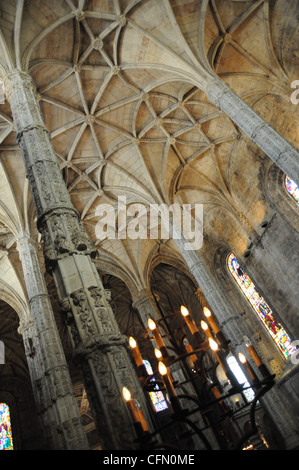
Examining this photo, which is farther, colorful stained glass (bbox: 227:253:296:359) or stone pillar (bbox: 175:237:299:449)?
colorful stained glass (bbox: 227:253:296:359)

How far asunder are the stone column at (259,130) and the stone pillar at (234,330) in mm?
6701

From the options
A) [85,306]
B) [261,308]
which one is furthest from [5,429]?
[85,306]

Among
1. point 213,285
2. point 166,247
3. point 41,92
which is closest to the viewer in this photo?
point 41,92

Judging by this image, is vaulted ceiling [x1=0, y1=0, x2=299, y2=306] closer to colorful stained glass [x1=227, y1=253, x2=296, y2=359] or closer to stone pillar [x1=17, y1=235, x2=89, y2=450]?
colorful stained glass [x1=227, y1=253, x2=296, y2=359]

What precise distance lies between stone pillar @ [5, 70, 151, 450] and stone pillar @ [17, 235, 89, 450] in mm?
6179

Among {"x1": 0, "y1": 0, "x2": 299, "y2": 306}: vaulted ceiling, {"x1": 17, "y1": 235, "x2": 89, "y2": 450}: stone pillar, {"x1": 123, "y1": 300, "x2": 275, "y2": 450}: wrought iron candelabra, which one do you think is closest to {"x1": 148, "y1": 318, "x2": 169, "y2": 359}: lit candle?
{"x1": 123, "y1": 300, "x2": 275, "y2": 450}: wrought iron candelabra

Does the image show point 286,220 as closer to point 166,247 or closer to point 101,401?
point 166,247

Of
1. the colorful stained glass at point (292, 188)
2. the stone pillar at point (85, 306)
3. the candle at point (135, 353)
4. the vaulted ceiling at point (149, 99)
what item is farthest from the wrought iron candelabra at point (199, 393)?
the colorful stained glass at point (292, 188)

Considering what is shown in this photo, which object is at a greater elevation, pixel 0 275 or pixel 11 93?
pixel 0 275

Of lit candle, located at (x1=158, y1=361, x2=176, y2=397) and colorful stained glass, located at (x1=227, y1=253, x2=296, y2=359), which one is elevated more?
colorful stained glass, located at (x1=227, y1=253, x2=296, y2=359)

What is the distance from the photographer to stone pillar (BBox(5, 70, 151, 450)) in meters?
4.84
